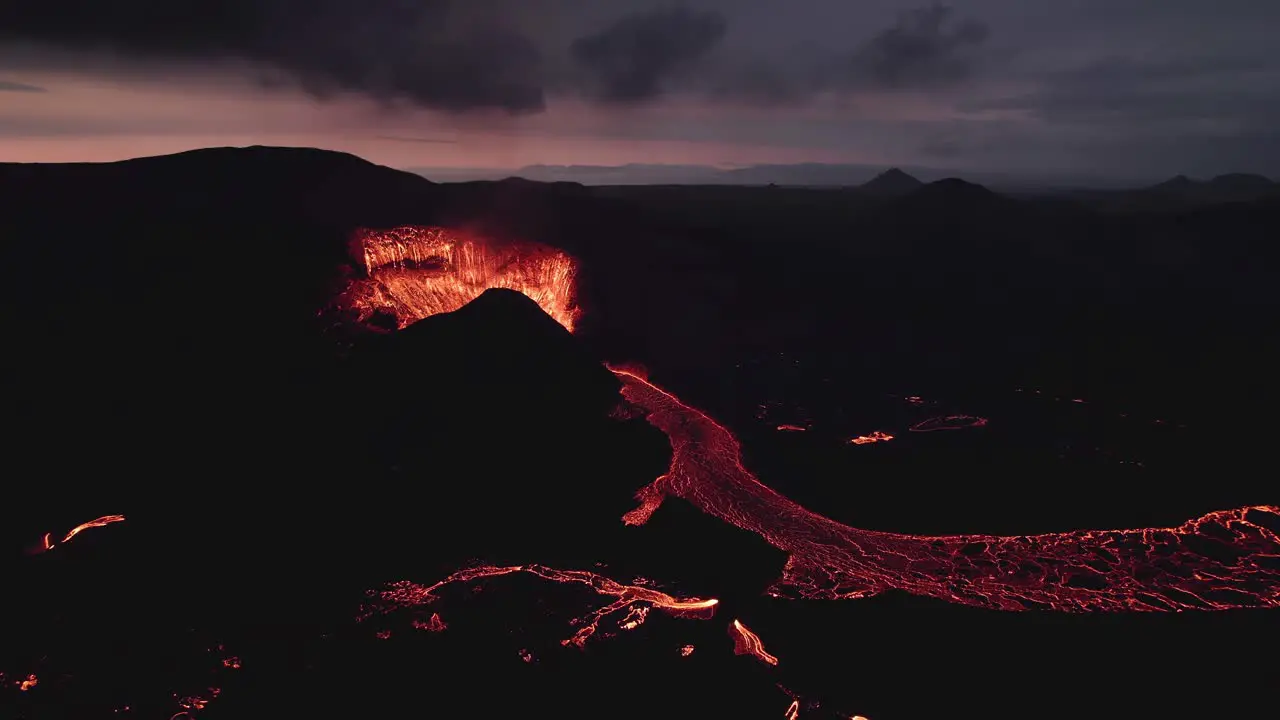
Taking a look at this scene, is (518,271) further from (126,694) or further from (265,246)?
(126,694)

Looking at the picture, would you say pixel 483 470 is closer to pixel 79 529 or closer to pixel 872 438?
pixel 79 529

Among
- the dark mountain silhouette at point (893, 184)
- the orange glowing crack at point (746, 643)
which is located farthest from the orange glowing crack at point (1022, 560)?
the dark mountain silhouette at point (893, 184)

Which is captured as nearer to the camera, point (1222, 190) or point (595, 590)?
point (595, 590)

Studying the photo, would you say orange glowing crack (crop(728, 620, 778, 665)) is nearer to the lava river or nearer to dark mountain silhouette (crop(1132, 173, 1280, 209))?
the lava river

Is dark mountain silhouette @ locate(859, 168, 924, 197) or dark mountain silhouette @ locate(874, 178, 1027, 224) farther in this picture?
dark mountain silhouette @ locate(859, 168, 924, 197)

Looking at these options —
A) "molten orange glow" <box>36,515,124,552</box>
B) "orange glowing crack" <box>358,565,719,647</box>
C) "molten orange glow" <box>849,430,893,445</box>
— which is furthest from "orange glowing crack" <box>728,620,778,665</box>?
"molten orange glow" <box>36,515,124,552</box>

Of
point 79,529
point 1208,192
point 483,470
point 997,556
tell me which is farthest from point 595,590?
point 1208,192

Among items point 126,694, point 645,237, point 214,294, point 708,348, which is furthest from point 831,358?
point 126,694
